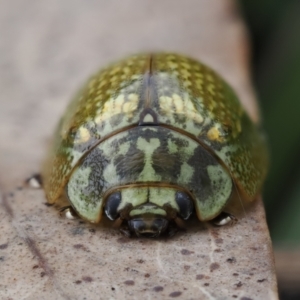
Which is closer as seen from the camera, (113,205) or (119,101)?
(113,205)

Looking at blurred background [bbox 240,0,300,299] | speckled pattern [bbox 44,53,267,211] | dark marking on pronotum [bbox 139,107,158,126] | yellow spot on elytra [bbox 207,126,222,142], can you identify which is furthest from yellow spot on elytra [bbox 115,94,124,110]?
blurred background [bbox 240,0,300,299]

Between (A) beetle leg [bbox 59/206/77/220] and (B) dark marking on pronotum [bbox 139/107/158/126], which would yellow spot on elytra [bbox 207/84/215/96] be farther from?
(A) beetle leg [bbox 59/206/77/220]

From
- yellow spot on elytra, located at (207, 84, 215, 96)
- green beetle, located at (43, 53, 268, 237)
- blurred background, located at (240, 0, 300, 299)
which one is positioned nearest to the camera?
green beetle, located at (43, 53, 268, 237)

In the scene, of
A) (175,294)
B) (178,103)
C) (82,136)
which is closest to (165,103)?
(178,103)

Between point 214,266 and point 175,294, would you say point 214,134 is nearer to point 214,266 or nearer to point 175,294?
point 214,266

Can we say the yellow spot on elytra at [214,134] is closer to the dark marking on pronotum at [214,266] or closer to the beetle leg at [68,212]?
the dark marking on pronotum at [214,266]

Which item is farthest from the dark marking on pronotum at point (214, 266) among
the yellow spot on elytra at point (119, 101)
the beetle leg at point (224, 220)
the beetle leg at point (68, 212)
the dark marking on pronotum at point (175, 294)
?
the yellow spot on elytra at point (119, 101)

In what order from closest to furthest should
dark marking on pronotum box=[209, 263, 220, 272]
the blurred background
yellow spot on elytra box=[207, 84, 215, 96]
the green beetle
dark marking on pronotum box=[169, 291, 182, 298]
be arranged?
dark marking on pronotum box=[169, 291, 182, 298], dark marking on pronotum box=[209, 263, 220, 272], the green beetle, yellow spot on elytra box=[207, 84, 215, 96], the blurred background

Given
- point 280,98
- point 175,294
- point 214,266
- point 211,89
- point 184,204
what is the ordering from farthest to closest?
point 280,98 → point 211,89 → point 184,204 → point 214,266 → point 175,294
